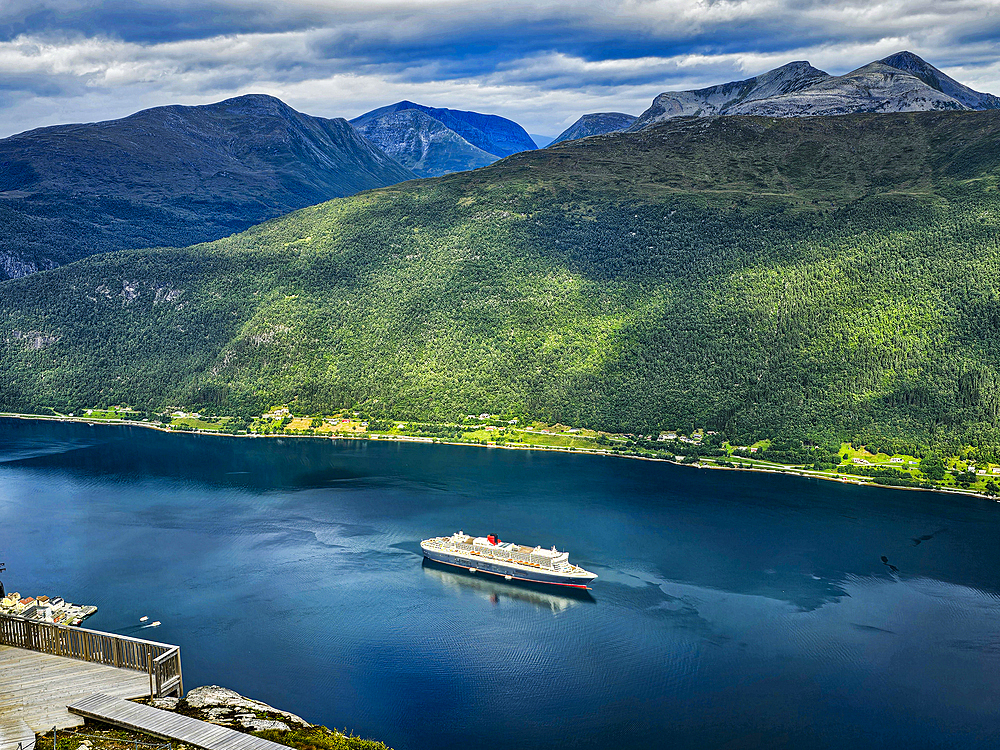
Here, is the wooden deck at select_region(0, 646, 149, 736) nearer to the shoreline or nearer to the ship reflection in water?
the ship reflection in water

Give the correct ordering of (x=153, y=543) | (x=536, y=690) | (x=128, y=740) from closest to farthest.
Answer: (x=128, y=740), (x=536, y=690), (x=153, y=543)

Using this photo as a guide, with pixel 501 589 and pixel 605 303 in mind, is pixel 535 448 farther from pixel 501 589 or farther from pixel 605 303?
pixel 501 589

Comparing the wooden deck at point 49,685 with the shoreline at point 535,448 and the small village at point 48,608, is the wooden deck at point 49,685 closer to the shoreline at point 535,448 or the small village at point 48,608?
the small village at point 48,608

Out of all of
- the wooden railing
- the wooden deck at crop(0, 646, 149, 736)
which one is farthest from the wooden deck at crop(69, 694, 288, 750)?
the wooden railing

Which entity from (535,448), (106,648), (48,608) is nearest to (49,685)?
(106,648)

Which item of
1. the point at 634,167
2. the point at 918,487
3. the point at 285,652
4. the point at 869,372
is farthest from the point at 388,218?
the point at 285,652

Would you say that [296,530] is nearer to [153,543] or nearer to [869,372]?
[153,543]
